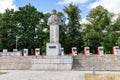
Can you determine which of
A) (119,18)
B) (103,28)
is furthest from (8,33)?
(119,18)

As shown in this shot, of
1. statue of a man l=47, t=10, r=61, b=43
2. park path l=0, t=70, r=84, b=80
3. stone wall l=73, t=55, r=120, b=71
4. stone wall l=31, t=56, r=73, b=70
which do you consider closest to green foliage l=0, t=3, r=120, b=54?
stone wall l=73, t=55, r=120, b=71

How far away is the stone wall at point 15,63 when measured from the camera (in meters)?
25.3

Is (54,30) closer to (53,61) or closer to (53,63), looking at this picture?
(53,61)

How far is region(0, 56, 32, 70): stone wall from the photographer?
25297 mm

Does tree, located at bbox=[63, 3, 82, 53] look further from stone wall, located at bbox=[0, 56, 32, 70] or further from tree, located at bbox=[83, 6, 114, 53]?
stone wall, located at bbox=[0, 56, 32, 70]

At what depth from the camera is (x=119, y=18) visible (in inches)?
2088

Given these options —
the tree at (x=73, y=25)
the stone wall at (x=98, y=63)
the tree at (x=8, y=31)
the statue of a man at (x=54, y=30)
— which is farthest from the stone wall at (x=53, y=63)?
the tree at (x=8, y=31)

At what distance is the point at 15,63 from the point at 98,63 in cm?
832

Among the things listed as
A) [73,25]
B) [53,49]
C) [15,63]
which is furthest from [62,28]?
[53,49]

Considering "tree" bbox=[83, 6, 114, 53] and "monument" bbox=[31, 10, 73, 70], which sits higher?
"tree" bbox=[83, 6, 114, 53]

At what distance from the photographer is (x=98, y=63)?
2520cm

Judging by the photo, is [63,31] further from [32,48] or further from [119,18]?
[119,18]

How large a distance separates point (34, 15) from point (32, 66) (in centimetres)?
3104

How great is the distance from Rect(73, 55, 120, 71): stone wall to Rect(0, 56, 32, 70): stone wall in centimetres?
476
